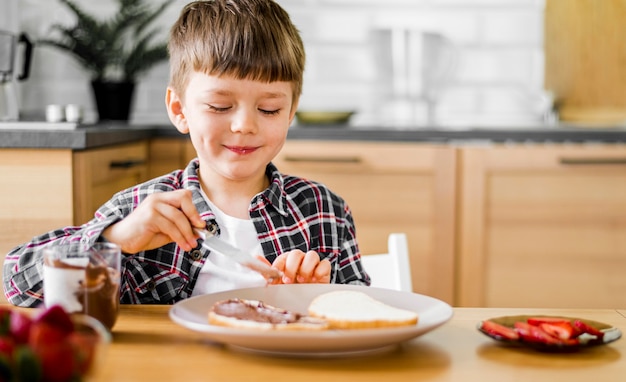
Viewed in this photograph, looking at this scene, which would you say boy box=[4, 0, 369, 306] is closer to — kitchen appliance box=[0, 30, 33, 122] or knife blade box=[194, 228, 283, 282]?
knife blade box=[194, 228, 283, 282]

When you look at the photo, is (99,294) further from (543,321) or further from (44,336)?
(543,321)

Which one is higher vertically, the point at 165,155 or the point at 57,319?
the point at 165,155

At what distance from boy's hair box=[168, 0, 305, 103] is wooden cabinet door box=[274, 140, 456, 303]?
113 cm

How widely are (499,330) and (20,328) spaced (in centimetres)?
51

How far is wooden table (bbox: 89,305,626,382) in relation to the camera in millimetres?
777

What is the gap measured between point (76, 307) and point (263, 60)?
0.61m

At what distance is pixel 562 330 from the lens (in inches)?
35.0

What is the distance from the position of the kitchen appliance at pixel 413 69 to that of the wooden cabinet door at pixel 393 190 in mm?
433

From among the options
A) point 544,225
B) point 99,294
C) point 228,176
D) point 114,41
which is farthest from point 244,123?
point 114,41

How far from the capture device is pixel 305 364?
0.82 metres

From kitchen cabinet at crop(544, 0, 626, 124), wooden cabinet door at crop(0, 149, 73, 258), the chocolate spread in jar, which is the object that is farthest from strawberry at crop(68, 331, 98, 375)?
kitchen cabinet at crop(544, 0, 626, 124)

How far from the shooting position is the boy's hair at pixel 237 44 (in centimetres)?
136

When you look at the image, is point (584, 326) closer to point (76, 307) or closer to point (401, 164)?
point (76, 307)

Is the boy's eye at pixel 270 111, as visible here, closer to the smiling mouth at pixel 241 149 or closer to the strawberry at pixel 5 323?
the smiling mouth at pixel 241 149
